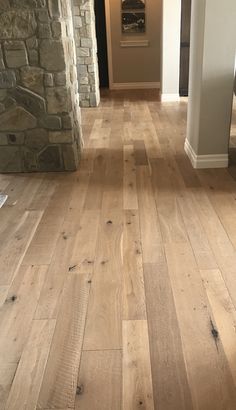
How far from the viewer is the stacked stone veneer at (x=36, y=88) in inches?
98.0

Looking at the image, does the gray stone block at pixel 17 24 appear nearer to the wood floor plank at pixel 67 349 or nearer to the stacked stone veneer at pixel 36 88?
the stacked stone veneer at pixel 36 88

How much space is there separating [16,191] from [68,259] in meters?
1.04

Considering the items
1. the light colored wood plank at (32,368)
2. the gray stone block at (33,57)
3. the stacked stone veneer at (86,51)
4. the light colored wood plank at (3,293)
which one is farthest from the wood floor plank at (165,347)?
the stacked stone veneer at (86,51)

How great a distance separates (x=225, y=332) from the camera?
4.31 feet

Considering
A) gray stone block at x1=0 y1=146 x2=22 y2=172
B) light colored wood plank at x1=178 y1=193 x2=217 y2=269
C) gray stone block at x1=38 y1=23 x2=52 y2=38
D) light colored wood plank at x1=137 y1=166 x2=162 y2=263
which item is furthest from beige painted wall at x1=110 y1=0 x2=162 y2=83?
light colored wood plank at x1=178 y1=193 x2=217 y2=269

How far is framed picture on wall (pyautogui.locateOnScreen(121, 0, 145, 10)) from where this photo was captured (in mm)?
6566

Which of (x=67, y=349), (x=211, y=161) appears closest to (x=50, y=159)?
(x=211, y=161)

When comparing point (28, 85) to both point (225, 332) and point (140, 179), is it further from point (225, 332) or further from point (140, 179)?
point (225, 332)

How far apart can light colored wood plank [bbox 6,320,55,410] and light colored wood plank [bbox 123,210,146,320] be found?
0.33 m

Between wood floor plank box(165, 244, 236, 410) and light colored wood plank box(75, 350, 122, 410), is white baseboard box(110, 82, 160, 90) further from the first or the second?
light colored wood plank box(75, 350, 122, 410)

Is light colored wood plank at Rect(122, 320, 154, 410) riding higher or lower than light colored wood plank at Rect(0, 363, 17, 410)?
lower

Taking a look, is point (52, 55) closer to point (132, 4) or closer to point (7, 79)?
point (7, 79)

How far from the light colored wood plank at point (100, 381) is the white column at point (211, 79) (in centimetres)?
199

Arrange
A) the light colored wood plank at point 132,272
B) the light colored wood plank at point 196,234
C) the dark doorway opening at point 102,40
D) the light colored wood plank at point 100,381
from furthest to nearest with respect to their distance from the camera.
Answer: the dark doorway opening at point 102,40 < the light colored wood plank at point 196,234 < the light colored wood plank at point 132,272 < the light colored wood plank at point 100,381
